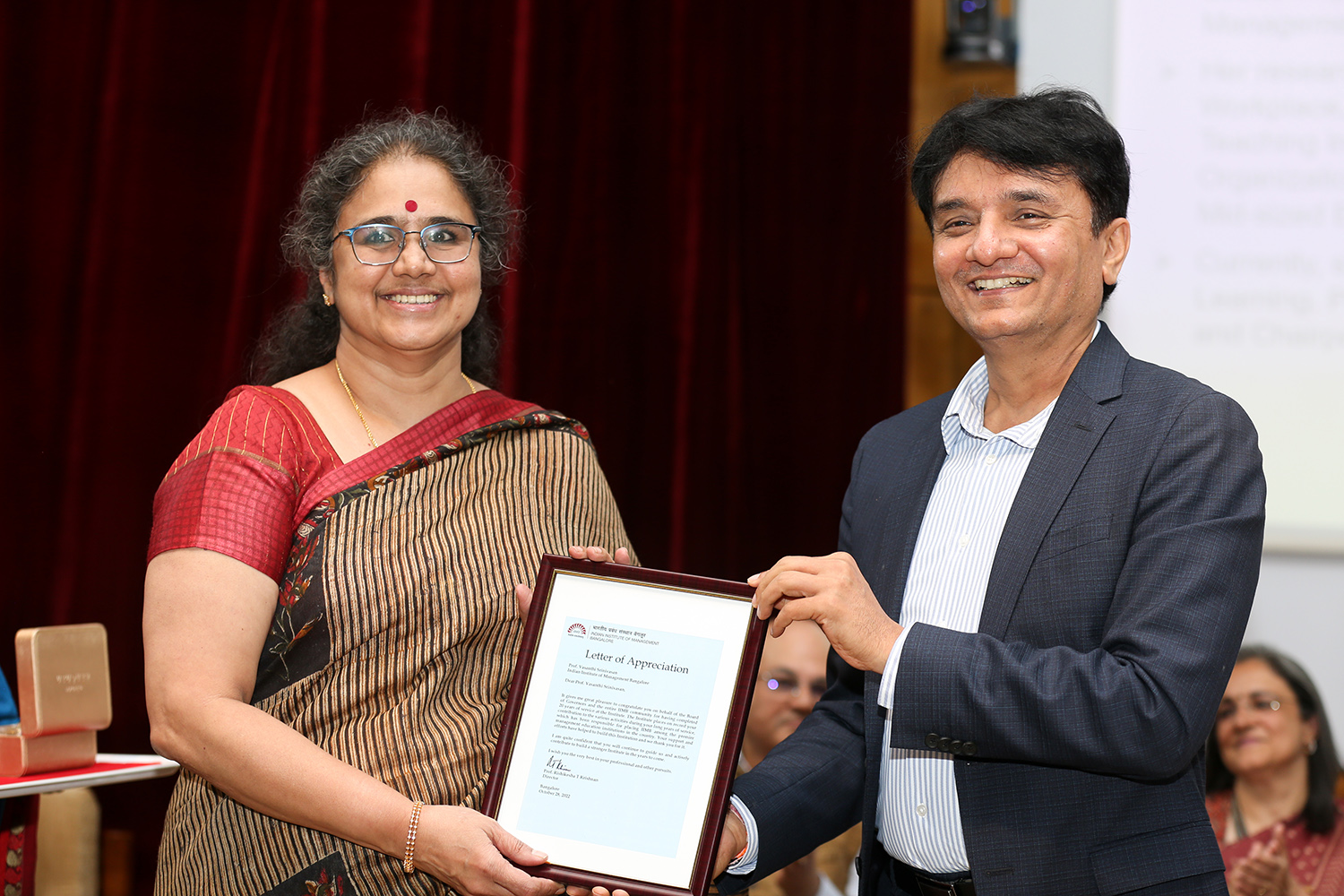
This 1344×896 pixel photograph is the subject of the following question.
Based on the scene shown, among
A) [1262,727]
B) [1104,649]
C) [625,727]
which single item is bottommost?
[1262,727]

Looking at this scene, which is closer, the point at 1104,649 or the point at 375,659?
the point at 1104,649

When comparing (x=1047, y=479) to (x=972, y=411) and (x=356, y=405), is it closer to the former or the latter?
(x=972, y=411)

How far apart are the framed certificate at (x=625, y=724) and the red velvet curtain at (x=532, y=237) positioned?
1872mm

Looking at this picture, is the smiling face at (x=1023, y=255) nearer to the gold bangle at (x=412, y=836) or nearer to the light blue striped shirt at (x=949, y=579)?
the light blue striped shirt at (x=949, y=579)

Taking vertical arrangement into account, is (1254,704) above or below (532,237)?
below

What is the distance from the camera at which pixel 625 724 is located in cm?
177

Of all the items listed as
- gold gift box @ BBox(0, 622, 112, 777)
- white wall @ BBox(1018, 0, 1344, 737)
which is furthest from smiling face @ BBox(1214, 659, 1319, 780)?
gold gift box @ BBox(0, 622, 112, 777)

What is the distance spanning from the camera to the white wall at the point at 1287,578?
3.37m

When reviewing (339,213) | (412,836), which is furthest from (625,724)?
(339,213)

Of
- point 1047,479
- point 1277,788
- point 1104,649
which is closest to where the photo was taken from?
point 1104,649

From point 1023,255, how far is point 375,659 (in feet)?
3.74

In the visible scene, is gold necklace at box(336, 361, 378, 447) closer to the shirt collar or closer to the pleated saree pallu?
the pleated saree pallu

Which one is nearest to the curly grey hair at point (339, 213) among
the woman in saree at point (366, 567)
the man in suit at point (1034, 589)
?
the woman in saree at point (366, 567)

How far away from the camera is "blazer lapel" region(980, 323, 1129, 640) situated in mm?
1686
